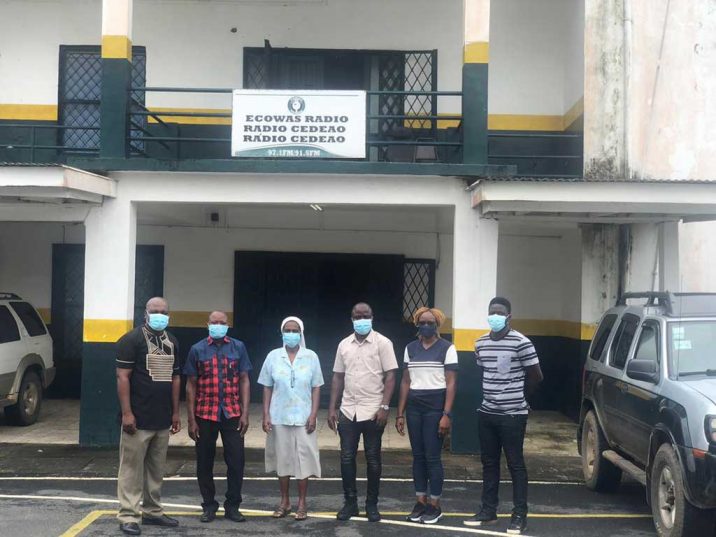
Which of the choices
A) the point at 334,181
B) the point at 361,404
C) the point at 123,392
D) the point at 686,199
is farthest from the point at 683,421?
the point at 334,181

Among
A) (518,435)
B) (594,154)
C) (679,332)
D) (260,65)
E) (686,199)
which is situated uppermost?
(260,65)

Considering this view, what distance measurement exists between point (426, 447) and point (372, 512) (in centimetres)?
74

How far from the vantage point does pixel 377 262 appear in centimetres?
1348

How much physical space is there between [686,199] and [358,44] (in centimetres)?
591

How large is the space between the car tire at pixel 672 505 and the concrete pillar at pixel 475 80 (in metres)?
4.74

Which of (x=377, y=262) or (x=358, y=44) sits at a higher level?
(x=358, y=44)

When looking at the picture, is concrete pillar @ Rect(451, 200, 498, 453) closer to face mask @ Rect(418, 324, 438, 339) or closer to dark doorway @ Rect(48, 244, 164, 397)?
face mask @ Rect(418, 324, 438, 339)

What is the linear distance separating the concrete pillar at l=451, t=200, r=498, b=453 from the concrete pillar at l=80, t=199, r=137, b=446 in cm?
415

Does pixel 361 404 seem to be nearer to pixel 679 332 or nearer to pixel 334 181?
pixel 679 332

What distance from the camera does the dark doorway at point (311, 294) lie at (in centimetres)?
1348

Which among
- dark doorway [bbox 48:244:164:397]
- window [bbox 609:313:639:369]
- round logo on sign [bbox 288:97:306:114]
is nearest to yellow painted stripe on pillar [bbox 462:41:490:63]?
round logo on sign [bbox 288:97:306:114]

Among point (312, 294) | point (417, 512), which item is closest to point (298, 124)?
point (312, 294)

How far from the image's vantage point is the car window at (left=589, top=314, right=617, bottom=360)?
8.51 m

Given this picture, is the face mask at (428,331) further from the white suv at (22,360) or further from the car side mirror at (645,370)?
the white suv at (22,360)
